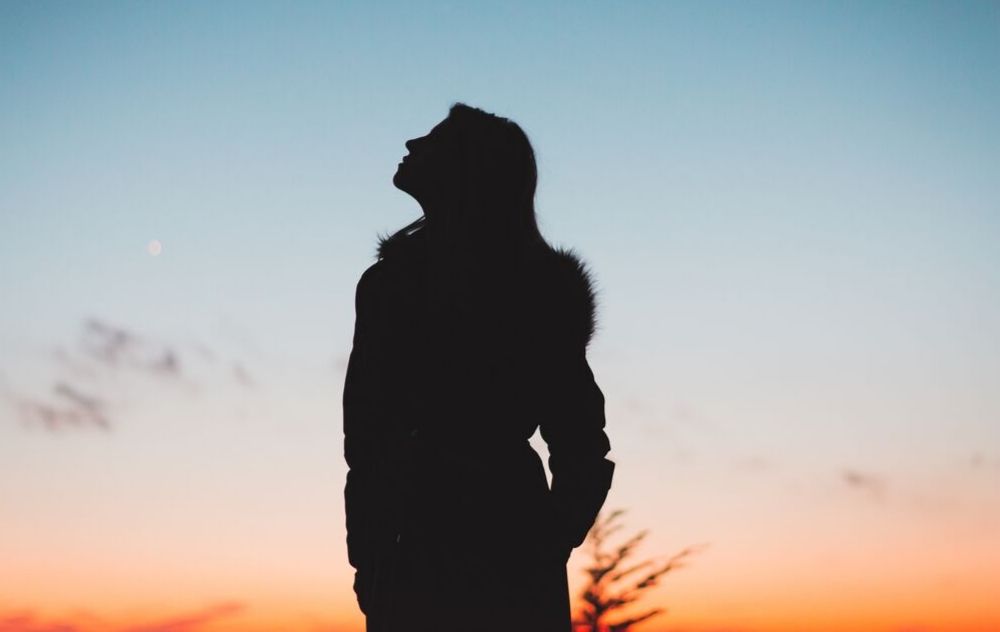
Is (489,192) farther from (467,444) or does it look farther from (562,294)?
(467,444)

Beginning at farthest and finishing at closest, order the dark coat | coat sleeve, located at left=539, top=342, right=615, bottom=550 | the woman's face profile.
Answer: the woman's face profile, coat sleeve, located at left=539, top=342, right=615, bottom=550, the dark coat

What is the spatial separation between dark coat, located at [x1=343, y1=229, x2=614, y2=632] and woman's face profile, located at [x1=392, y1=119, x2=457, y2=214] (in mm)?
162

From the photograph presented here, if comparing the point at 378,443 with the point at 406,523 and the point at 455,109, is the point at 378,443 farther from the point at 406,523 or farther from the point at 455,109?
the point at 455,109

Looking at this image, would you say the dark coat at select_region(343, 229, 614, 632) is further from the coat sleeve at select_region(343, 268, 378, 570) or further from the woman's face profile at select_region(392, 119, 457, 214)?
the woman's face profile at select_region(392, 119, 457, 214)

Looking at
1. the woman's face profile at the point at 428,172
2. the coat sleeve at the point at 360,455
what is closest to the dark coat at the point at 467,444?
the coat sleeve at the point at 360,455

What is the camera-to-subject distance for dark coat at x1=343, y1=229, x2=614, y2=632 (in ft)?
9.21

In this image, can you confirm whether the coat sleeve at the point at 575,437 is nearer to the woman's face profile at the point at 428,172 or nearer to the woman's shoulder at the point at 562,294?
the woman's shoulder at the point at 562,294

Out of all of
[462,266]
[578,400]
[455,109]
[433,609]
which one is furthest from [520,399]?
[455,109]

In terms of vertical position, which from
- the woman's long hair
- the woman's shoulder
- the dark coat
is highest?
the woman's long hair

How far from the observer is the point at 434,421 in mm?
2850

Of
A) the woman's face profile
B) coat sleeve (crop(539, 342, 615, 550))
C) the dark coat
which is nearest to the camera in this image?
the dark coat

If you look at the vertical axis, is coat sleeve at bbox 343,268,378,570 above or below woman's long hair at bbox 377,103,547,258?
below

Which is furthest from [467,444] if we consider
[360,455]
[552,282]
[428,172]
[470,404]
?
[428,172]

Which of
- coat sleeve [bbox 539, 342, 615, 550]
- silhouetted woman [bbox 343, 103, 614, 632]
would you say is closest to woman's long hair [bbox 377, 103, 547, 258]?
silhouetted woman [bbox 343, 103, 614, 632]
